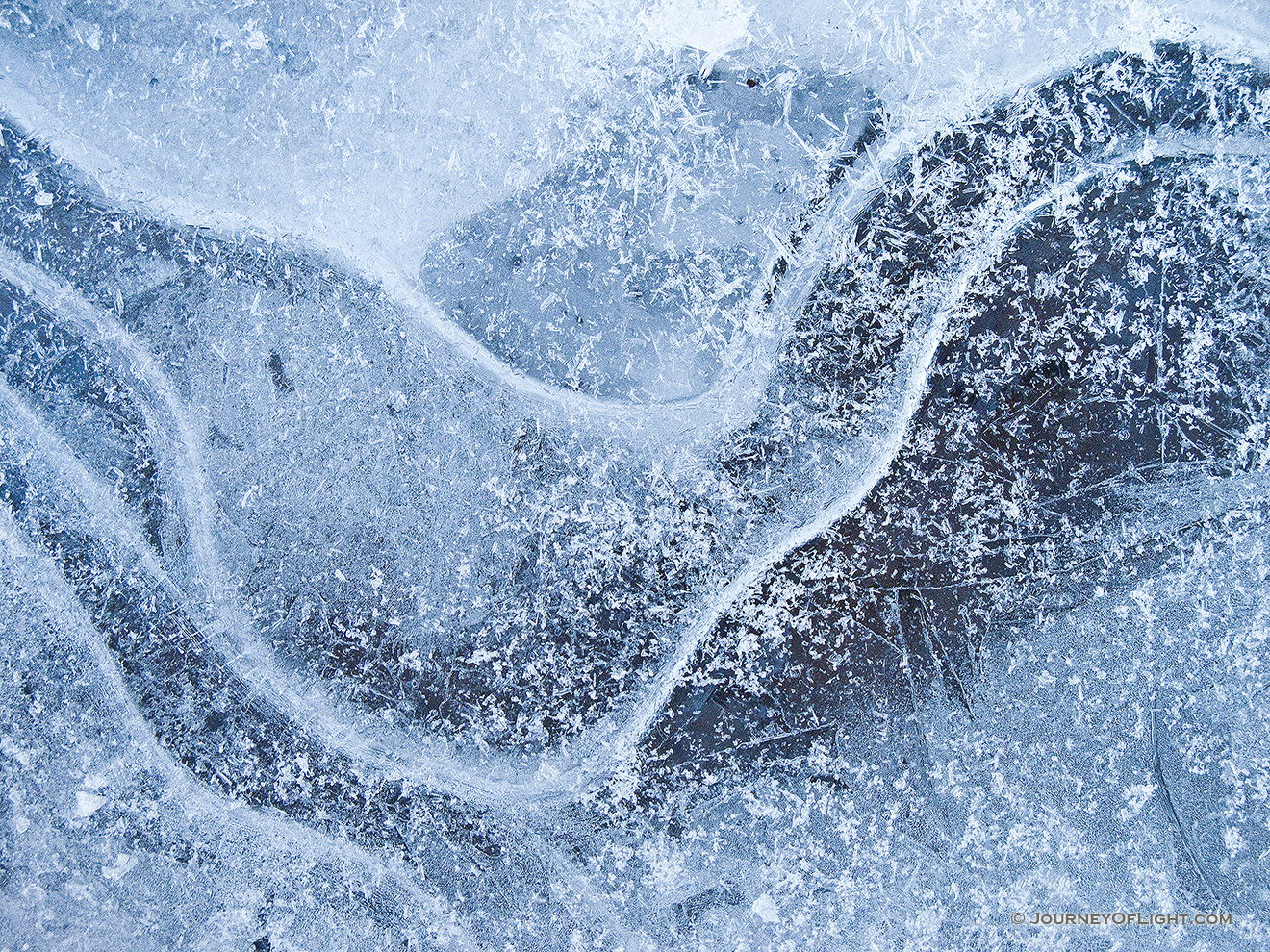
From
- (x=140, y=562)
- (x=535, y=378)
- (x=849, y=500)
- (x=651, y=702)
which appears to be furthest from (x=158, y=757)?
(x=849, y=500)

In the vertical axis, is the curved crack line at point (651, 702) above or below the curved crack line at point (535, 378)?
below

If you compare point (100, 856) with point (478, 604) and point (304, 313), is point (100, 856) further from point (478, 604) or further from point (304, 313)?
point (304, 313)

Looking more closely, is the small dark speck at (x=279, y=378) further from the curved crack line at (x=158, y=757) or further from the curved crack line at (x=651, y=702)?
the curved crack line at (x=651, y=702)

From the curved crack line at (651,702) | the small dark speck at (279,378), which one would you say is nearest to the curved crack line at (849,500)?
the curved crack line at (651,702)

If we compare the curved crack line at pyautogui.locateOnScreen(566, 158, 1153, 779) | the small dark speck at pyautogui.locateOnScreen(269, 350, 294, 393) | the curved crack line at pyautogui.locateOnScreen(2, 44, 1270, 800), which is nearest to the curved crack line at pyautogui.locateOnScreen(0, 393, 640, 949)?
the curved crack line at pyautogui.locateOnScreen(2, 44, 1270, 800)

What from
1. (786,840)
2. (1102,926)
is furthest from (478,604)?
(1102,926)

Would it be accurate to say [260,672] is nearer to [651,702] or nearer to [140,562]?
[140,562]
